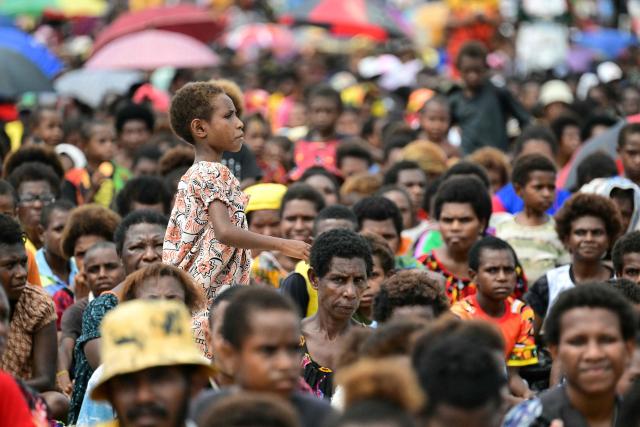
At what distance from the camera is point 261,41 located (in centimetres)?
3017

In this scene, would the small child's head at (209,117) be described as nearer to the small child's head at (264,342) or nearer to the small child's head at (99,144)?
the small child's head at (264,342)

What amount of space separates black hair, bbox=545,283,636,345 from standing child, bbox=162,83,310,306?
5.97 feet

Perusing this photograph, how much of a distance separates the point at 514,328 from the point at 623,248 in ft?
2.50

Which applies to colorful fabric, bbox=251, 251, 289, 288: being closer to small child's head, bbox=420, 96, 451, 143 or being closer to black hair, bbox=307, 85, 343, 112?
small child's head, bbox=420, 96, 451, 143

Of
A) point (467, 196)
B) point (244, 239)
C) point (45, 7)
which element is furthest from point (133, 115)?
point (45, 7)

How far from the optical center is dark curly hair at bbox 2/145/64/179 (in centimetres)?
1201

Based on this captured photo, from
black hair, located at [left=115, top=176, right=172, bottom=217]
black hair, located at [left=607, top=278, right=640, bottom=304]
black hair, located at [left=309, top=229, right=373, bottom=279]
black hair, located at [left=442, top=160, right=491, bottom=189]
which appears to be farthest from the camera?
black hair, located at [left=442, top=160, right=491, bottom=189]

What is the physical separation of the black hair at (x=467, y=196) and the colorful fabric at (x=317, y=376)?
9.07ft

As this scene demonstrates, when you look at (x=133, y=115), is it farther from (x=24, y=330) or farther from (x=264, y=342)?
(x=264, y=342)

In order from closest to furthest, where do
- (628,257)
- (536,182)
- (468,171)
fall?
(628,257), (536,182), (468,171)

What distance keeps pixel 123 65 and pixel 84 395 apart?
33.2 ft

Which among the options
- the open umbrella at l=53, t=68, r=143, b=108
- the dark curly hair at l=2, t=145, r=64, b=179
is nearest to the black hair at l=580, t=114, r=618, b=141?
the dark curly hair at l=2, t=145, r=64, b=179

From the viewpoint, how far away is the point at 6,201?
9.98 metres

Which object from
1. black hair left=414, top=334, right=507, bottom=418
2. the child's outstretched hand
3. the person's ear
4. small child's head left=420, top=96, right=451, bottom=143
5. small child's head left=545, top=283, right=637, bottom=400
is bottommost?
black hair left=414, top=334, right=507, bottom=418
